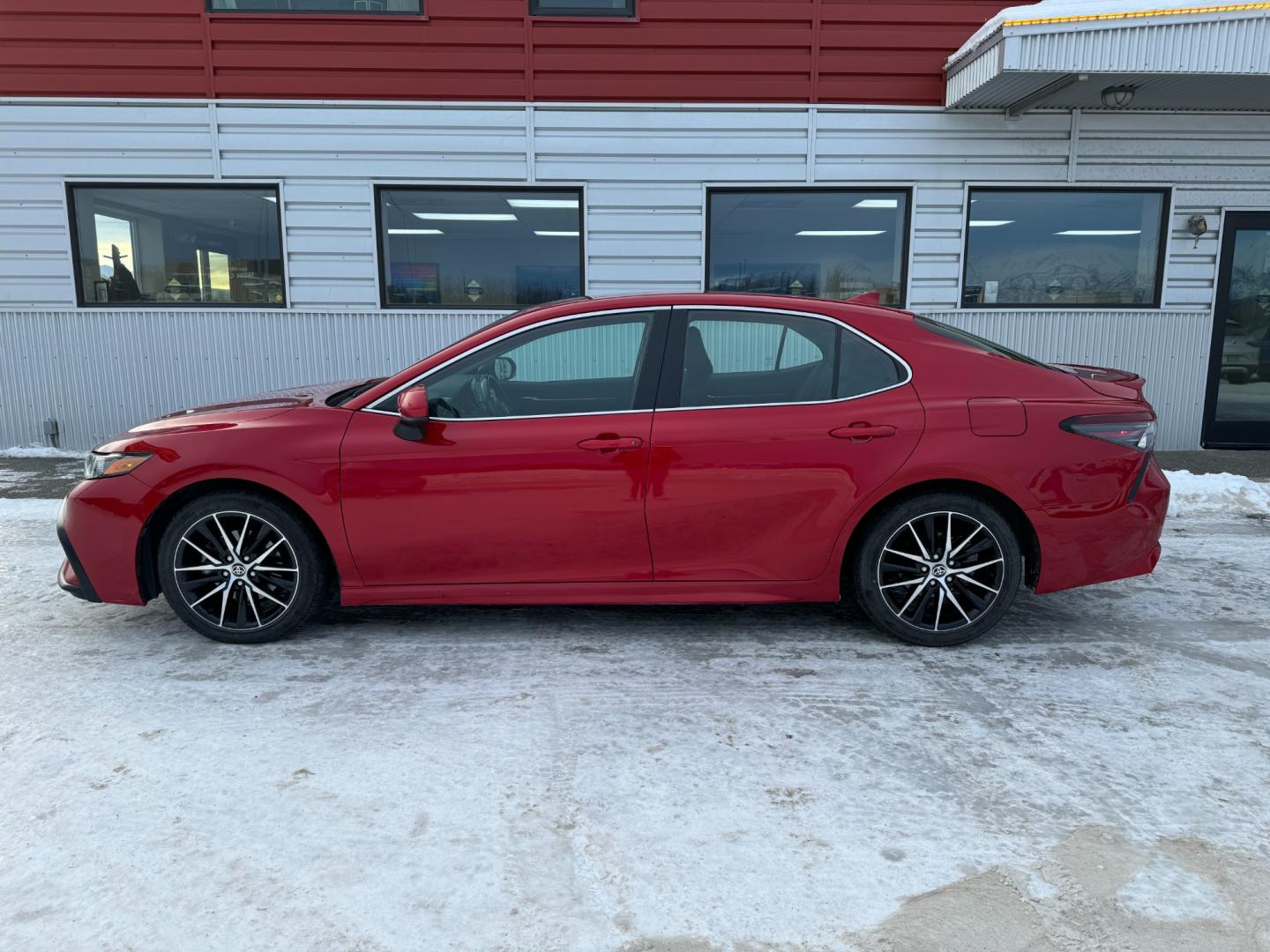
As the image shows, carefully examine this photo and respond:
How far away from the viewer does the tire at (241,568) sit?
3.84 meters

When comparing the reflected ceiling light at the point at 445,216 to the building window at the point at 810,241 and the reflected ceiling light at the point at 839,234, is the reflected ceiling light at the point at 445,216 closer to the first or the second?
the building window at the point at 810,241

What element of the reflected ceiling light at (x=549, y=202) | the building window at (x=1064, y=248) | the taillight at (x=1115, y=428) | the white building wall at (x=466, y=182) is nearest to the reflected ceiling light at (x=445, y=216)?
the white building wall at (x=466, y=182)

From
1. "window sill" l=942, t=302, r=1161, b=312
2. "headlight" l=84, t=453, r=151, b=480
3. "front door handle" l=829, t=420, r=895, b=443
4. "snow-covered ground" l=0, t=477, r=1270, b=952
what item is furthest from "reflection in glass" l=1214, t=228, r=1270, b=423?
"headlight" l=84, t=453, r=151, b=480

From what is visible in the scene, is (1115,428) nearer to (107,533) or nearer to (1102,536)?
(1102,536)

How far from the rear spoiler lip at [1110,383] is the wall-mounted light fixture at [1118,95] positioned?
515 centimetres

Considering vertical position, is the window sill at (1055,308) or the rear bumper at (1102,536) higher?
the window sill at (1055,308)

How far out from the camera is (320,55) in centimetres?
837

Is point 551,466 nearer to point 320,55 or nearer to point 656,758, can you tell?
point 656,758

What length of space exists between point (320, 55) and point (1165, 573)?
848cm

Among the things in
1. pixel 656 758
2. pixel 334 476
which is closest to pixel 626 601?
pixel 656 758

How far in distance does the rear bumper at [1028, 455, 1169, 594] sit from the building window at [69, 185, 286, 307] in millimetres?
7697

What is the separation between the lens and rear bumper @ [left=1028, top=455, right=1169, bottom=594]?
384 cm

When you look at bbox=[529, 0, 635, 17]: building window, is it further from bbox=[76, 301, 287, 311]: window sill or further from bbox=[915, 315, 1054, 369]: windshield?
bbox=[915, 315, 1054, 369]: windshield

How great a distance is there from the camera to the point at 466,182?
8.61 meters
